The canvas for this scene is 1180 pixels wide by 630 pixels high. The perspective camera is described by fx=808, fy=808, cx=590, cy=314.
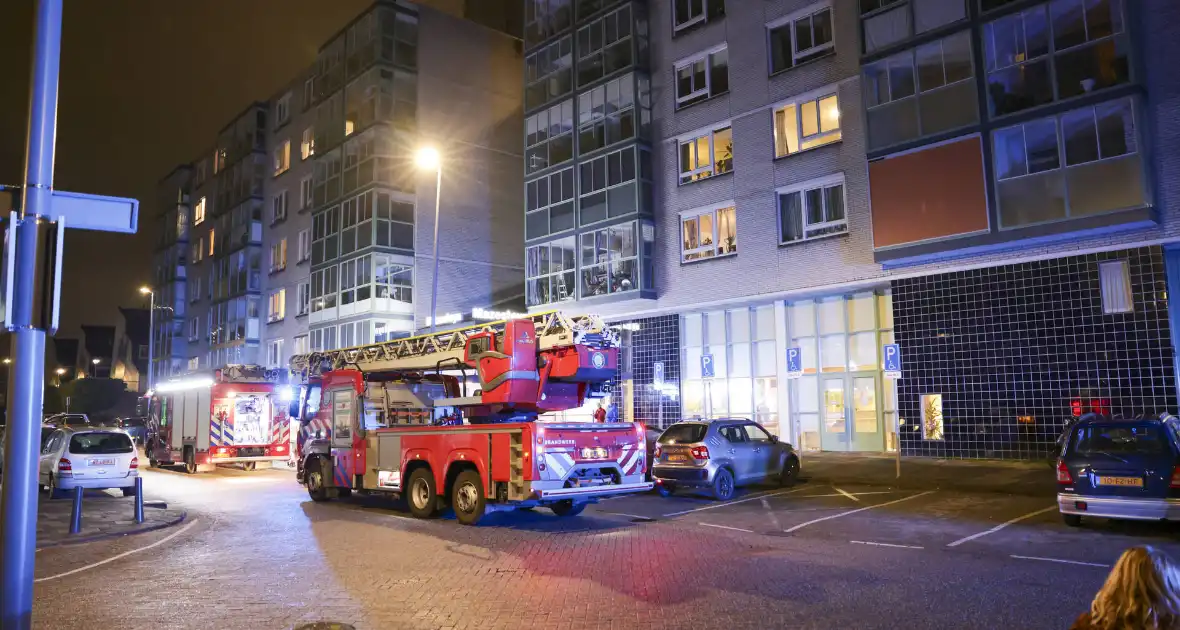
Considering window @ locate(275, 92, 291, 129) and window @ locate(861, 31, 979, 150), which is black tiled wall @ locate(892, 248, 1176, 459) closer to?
window @ locate(861, 31, 979, 150)

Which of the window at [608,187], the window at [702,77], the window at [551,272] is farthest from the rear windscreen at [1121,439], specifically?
the window at [551,272]

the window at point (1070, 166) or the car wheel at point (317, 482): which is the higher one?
the window at point (1070, 166)

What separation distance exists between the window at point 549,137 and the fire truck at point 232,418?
1300 centimetres

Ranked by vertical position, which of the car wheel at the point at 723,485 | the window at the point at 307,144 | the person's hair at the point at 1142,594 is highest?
the window at the point at 307,144

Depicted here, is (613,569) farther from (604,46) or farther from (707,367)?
(604,46)

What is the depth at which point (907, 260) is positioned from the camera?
21.6m

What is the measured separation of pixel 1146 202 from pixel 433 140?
29354mm

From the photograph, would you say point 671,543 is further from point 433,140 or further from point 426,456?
point 433,140

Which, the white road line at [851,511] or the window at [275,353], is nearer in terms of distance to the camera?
the white road line at [851,511]

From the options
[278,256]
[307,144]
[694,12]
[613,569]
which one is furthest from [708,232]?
[278,256]

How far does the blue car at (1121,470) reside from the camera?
418 inches

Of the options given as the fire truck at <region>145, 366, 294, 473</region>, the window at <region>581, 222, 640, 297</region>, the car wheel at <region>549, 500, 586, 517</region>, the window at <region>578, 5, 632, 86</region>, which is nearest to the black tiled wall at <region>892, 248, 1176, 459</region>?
the window at <region>581, 222, 640, 297</region>

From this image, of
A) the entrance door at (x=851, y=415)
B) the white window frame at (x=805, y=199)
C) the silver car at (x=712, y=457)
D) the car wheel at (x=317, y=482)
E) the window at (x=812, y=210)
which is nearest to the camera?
the silver car at (x=712, y=457)

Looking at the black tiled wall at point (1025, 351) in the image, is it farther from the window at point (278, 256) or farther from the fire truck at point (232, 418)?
the window at point (278, 256)
